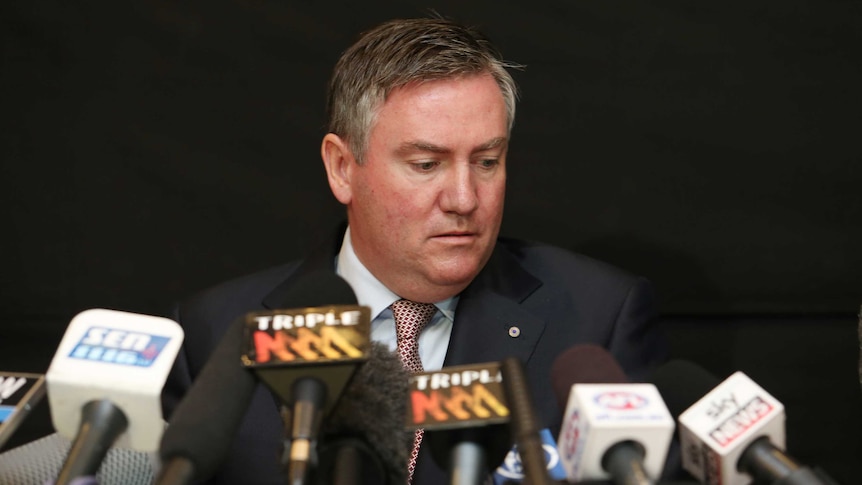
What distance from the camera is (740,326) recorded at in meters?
→ 2.61

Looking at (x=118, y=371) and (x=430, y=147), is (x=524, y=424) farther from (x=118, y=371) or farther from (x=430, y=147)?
(x=430, y=147)

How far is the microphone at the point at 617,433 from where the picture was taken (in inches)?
40.9

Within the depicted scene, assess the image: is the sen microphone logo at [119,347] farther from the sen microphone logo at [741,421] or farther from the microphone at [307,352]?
the sen microphone logo at [741,421]

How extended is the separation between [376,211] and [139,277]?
0.76m

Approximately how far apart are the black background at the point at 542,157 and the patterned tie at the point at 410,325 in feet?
1.48

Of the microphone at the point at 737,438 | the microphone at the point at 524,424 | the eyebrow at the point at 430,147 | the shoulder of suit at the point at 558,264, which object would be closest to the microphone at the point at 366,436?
the microphone at the point at 524,424

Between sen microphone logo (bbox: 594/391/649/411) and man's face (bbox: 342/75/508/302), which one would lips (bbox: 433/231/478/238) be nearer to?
man's face (bbox: 342/75/508/302)

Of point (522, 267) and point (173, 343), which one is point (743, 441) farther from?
point (522, 267)

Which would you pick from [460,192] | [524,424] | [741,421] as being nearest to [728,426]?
[741,421]

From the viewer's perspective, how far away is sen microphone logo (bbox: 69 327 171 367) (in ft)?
3.80

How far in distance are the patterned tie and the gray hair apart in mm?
324

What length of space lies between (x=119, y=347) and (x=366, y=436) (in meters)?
0.30

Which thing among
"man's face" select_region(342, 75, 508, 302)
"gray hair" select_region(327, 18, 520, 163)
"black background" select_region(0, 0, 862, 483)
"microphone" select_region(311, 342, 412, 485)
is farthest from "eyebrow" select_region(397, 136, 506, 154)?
"microphone" select_region(311, 342, 412, 485)

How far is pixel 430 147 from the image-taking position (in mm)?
2045
